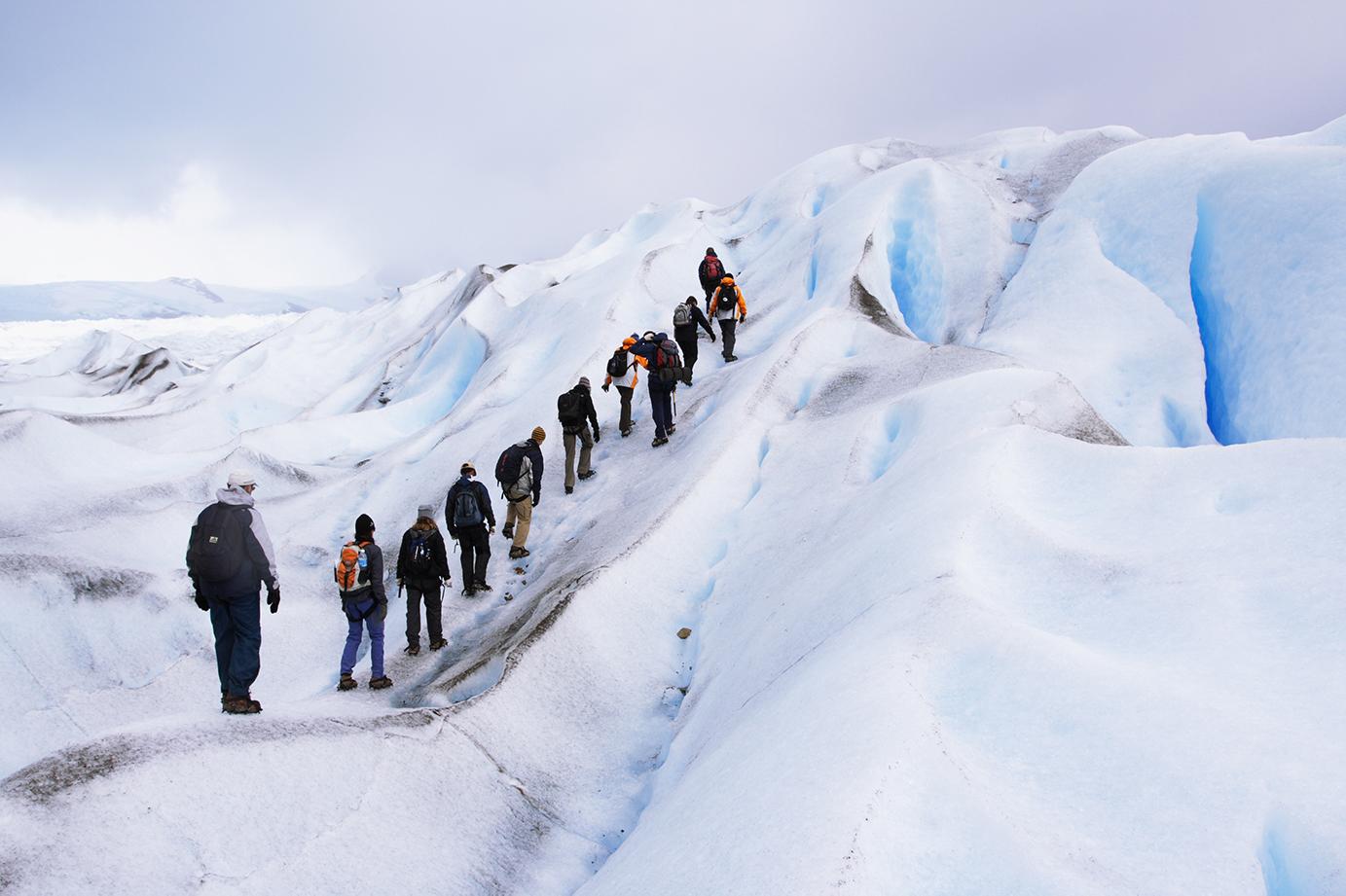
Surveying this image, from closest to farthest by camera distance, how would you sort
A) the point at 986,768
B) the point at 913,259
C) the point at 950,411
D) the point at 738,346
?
the point at 986,768 → the point at 950,411 → the point at 738,346 → the point at 913,259

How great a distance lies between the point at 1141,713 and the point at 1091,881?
1.31 meters

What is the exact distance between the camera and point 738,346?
18781mm

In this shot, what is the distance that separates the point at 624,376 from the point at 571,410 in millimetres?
1879

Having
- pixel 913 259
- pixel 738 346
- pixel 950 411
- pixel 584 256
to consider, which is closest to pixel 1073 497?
pixel 950 411

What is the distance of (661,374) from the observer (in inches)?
538

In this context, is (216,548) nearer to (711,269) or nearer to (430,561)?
(430,561)

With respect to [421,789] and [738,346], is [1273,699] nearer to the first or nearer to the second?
[421,789]

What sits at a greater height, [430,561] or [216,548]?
[216,548]

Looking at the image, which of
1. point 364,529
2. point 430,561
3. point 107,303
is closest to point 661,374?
point 430,561

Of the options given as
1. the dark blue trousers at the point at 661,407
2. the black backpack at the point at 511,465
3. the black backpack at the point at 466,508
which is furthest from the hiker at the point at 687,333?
the black backpack at the point at 466,508

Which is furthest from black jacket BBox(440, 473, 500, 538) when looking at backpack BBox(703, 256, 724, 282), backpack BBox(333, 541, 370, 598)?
backpack BBox(703, 256, 724, 282)

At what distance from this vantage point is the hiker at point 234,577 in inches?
263

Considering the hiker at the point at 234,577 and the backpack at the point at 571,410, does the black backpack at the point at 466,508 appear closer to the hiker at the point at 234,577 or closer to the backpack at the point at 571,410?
the backpack at the point at 571,410

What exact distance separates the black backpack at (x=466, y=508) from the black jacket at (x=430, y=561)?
42.3 inches
